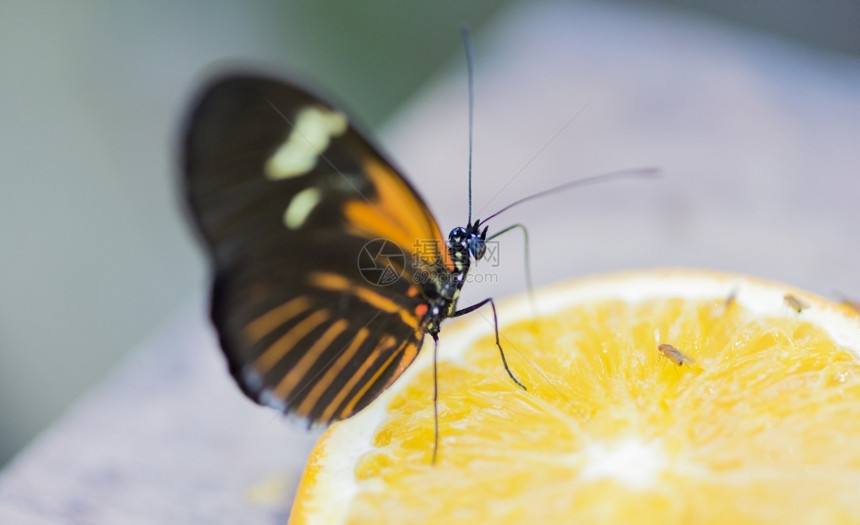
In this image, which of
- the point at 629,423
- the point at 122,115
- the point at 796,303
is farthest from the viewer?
the point at 122,115

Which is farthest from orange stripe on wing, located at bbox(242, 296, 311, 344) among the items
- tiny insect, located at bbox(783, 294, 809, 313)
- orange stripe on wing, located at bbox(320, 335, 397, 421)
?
tiny insect, located at bbox(783, 294, 809, 313)

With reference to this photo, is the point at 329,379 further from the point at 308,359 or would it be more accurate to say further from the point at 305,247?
the point at 305,247

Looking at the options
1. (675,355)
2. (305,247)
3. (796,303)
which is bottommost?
(305,247)

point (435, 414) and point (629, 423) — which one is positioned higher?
point (629, 423)

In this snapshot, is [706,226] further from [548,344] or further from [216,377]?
[216,377]

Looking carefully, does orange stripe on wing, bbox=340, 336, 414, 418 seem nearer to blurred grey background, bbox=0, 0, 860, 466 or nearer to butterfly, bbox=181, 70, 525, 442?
butterfly, bbox=181, 70, 525, 442

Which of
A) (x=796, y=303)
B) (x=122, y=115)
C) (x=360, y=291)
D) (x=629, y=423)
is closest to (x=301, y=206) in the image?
(x=360, y=291)

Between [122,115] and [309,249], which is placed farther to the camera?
[122,115]

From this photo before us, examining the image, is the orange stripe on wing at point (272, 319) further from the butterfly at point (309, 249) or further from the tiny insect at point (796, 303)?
the tiny insect at point (796, 303)
